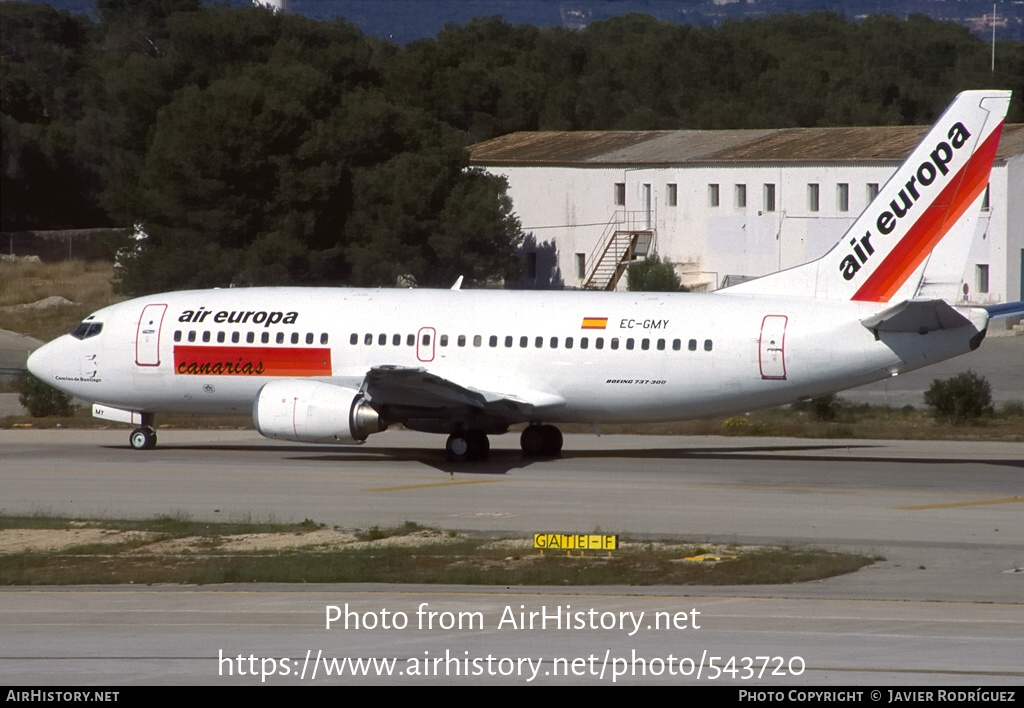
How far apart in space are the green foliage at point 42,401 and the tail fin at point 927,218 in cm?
2624

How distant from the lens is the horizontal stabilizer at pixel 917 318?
2994 cm

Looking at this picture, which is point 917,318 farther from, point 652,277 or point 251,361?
point 652,277

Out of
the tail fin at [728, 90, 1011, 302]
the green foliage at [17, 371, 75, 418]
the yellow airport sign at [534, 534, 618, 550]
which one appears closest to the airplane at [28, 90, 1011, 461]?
the tail fin at [728, 90, 1011, 302]

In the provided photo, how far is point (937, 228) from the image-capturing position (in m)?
31.6

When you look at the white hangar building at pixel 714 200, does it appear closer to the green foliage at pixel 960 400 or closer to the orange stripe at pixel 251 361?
the green foliage at pixel 960 400

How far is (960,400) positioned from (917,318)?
→ 45.2 ft

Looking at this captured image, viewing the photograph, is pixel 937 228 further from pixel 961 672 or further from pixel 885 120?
pixel 885 120

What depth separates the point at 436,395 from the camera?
106 feet

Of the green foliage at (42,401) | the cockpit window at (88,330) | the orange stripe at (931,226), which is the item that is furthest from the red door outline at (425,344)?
the green foliage at (42,401)

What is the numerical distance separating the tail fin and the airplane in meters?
0.03

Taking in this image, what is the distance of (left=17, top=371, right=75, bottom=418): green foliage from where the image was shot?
151 feet

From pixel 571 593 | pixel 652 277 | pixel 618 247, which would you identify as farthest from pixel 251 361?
pixel 618 247

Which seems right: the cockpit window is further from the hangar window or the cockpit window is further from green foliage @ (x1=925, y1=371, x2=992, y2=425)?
the hangar window
